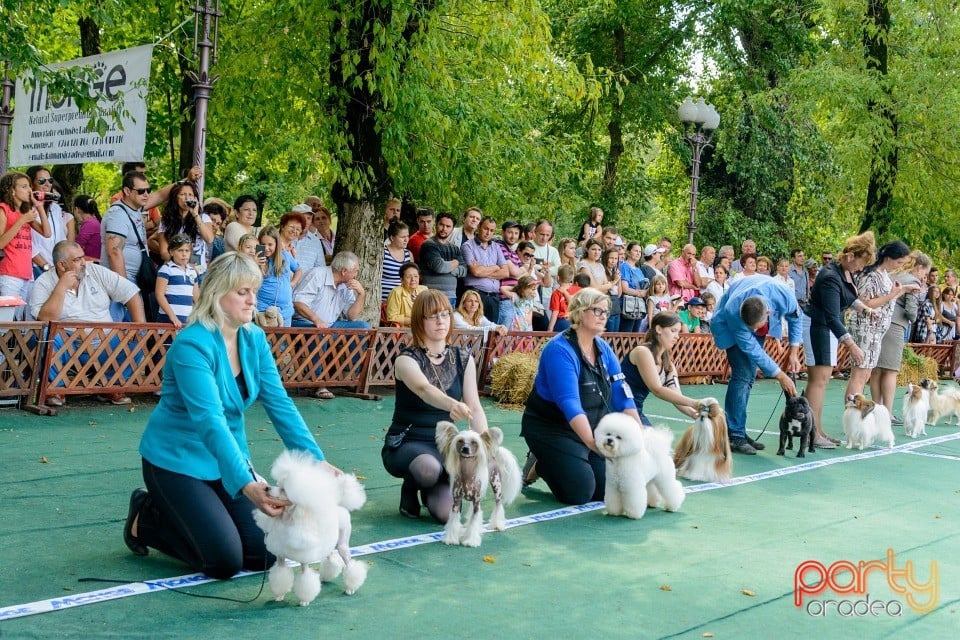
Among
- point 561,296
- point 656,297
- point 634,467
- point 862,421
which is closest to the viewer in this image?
point 634,467

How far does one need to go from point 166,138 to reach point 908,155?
17274mm

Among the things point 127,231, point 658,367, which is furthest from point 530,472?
point 127,231

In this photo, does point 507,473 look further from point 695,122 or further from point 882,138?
point 882,138

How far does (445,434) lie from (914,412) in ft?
24.7

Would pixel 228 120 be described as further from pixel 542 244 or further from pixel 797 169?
pixel 797 169

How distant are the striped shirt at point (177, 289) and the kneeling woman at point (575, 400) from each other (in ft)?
15.9

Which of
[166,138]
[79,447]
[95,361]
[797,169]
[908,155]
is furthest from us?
[797,169]

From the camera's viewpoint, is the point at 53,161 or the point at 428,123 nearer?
the point at 53,161

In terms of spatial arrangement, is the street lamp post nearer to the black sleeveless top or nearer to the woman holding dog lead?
the black sleeveless top

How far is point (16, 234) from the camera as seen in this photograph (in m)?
9.97

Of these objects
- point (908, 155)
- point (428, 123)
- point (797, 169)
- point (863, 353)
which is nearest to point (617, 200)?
point (797, 169)

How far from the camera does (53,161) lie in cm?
1134

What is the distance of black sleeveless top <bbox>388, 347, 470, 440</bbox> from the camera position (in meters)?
6.20

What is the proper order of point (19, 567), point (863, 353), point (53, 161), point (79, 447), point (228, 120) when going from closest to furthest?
point (19, 567) → point (79, 447) → point (863, 353) → point (53, 161) → point (228, 120)
